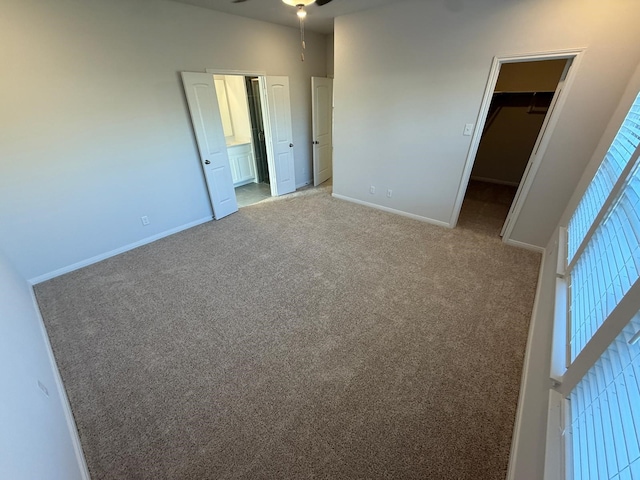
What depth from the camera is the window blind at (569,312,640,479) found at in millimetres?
628

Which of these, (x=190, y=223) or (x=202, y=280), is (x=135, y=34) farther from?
(x=202, y=280)

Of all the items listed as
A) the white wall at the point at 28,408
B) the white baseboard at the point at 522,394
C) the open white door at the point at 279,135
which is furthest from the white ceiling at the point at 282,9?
the white baseboard at the point at 522,394

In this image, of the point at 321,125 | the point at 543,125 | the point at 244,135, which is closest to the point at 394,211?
the point at 543,125

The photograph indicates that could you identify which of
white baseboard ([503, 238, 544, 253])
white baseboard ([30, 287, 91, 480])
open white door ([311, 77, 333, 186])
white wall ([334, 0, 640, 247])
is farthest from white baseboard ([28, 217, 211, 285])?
white baseboard ([503, 238, 544, 253])

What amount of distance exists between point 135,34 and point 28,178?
1.83m

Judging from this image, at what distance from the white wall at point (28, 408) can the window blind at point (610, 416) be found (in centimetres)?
181

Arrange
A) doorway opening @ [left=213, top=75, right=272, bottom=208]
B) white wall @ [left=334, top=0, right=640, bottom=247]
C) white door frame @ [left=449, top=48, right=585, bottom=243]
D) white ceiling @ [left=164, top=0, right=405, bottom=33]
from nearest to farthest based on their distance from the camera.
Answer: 1. white wall @ [left=334, top=0, right=640, bottom=247]
2. white door frame @ [left=449, top=48, right=585, bottom=243]
3. white ceiling @ [left=164, top=0, right=405, bottom=33]
4. doorway opening @ [left=213, top=75, right=272, bottom=208]

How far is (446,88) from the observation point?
10.1 ft

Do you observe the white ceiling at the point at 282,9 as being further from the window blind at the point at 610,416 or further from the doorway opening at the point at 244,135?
the window blind at the point at 610,416

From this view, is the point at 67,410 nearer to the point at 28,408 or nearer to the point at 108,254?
the point at 28,408

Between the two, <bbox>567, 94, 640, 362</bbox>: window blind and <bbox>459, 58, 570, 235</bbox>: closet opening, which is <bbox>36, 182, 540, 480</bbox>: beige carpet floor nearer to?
<bbox>567, 94, 640, 362</bbox>: window blind

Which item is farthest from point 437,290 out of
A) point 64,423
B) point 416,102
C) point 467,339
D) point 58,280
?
point 58,280

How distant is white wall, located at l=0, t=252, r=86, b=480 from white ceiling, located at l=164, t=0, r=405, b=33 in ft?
11.4

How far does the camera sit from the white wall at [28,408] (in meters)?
0.98
